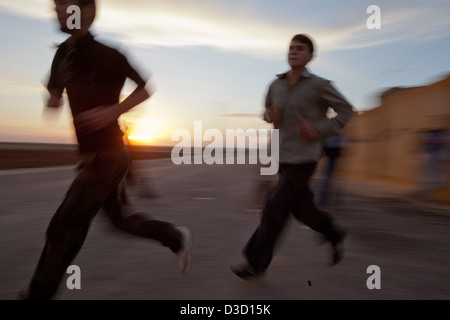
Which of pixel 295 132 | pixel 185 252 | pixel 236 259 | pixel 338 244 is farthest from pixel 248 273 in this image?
pixel 295 132

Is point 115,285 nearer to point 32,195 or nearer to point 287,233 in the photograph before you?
point 287,233

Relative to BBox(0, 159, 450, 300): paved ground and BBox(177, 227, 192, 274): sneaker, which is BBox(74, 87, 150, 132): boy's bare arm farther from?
BBox(177, 227, 192, 274): sneaker

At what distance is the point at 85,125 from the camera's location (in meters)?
2.96

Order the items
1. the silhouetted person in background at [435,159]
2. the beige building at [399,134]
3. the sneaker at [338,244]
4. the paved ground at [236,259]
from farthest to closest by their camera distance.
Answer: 1. the beige building at [399,134]
2. the silhouetted person in background at [435,159]
3. the sneaker at [338,244]
4. the paved ground at [236,259]

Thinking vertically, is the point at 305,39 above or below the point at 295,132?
above

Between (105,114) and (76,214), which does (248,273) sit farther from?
(105,114)

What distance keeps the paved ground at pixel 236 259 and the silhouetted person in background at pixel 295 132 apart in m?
0.33

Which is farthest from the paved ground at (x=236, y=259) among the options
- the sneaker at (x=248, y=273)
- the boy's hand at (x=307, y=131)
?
A: the boy's hand at (x=307, y=131)

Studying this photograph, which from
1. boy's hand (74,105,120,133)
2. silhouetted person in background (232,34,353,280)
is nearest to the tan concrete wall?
silhouetted person in background (232,34,353,280)

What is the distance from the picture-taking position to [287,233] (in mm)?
6188

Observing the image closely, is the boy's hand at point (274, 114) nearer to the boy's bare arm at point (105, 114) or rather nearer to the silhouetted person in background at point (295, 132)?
the silhouetted person in background at point (295, 132)

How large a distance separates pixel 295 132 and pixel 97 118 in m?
1.51

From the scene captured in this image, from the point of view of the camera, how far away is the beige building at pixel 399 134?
1041 centimetres

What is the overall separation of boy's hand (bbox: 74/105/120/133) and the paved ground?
96 centimetres
